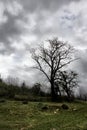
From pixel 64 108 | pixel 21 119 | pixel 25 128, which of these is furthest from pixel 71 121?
pixel 64 108

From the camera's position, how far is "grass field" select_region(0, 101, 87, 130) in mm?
21984

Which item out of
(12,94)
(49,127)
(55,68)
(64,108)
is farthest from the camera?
(55,68)

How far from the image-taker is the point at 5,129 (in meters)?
22.1

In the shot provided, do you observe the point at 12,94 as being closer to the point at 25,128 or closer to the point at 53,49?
the point at 53,49

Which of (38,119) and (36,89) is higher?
(36,89)

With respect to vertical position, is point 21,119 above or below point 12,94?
below

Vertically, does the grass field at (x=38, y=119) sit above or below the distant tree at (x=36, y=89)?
below

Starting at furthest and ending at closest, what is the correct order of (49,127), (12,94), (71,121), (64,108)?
1. (12,94)
2. (64,108)
3. (71,121)
4. (49,127)

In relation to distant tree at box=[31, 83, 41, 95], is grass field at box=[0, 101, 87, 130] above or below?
below

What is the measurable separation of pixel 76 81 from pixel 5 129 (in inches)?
1326

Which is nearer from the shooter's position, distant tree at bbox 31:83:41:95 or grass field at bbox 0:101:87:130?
grass field at bbox 0:101:87:130

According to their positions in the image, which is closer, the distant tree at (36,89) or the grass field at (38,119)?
the grass field at (38,119)

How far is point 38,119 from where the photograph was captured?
26.3 meters

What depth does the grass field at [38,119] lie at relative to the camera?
21984 millimetres
